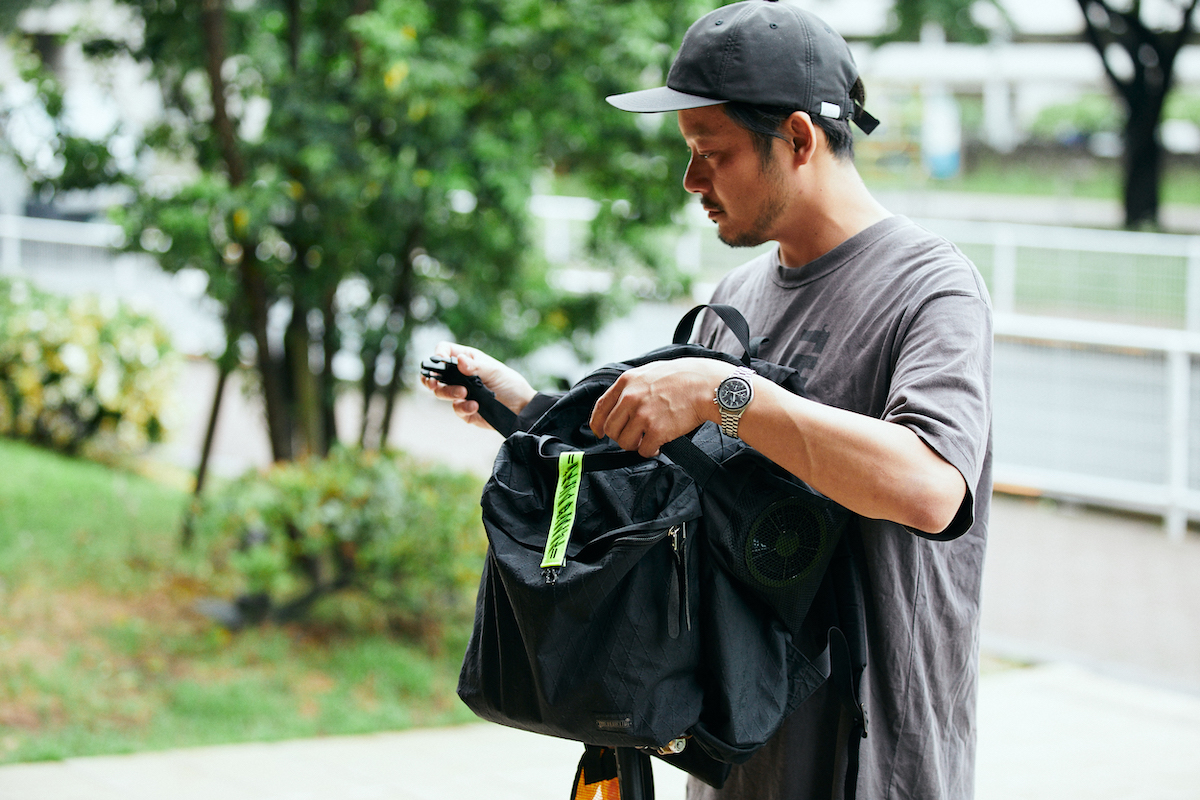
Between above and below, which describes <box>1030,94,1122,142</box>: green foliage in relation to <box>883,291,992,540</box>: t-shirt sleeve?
above

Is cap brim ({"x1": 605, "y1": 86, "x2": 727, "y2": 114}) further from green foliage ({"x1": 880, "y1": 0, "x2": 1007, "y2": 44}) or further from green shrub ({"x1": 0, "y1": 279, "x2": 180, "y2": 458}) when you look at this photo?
green foliage ({"x1": 880, "y1": 0, "x2": 1007, "y2": 44})

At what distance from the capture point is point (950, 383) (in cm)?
150

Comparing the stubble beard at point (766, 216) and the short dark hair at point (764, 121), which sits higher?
the short dark hair at point (764, 121)

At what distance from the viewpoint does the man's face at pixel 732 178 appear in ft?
5.65

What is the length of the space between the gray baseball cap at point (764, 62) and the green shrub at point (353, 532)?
3.39 m

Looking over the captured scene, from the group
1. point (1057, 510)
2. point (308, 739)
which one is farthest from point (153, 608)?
point (1057, 510)

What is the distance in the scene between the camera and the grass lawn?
13.9 feet

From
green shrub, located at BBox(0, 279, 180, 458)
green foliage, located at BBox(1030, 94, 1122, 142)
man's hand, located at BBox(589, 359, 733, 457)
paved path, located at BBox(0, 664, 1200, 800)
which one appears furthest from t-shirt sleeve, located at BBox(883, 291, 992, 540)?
green foliage, located at BBox(1030, 94, 1122, 142)

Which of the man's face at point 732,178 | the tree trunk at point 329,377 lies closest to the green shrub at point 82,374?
the tree trunk at point 329,377

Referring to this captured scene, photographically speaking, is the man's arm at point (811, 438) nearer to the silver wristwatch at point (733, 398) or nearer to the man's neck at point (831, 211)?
the silver wristwatch at point (733, 398)

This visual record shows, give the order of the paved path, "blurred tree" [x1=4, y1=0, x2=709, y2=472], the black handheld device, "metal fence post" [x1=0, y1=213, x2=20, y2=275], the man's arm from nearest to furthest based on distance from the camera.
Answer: the man's arm, the black handheld device, the paved path, "blurred tree" [x1=4, y1=0, x2=709, y2=472], "metal fence post" [x1=0, y1=213, x2=20, y2=275]

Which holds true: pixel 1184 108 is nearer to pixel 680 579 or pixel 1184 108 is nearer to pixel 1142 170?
pixel 1142 170

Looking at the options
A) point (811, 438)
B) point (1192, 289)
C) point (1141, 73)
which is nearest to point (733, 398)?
point (811, 438)

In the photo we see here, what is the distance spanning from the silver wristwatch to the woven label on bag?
0.20 metres
